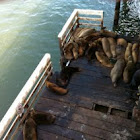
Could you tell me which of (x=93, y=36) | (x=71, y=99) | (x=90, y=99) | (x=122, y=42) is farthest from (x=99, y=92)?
(x=93, y=36)

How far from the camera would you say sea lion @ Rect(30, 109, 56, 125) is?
247 inches

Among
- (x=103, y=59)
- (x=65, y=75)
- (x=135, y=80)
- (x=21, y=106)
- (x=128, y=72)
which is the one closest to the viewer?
(x=21, y=106)

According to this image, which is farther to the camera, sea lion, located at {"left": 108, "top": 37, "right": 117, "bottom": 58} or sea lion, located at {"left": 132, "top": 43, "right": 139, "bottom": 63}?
sea lion, located at {"left": 108, "top": 37, "right": 117, "bottom": 58}

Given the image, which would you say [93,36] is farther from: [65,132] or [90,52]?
[65,132]

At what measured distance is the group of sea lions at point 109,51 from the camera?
758 cm

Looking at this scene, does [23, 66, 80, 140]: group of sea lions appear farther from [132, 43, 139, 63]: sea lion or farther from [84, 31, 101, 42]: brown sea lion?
[132, 43, 139, 63]: sea lion

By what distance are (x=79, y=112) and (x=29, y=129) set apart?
62.0 inches

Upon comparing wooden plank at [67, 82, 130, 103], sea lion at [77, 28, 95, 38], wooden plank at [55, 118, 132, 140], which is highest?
sea lion at [77, 28, 95, 38]

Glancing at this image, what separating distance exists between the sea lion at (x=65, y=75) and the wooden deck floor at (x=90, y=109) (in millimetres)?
162

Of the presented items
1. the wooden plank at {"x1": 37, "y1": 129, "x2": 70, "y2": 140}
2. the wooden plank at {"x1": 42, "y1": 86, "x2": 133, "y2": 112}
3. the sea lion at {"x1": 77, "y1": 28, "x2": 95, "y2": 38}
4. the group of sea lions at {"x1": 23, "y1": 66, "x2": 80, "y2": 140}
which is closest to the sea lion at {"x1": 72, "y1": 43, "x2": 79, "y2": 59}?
the sea lion at {"x1": 77, "y1": 28, "x2": 95, "y2": 38}

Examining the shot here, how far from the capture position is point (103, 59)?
27.2ft

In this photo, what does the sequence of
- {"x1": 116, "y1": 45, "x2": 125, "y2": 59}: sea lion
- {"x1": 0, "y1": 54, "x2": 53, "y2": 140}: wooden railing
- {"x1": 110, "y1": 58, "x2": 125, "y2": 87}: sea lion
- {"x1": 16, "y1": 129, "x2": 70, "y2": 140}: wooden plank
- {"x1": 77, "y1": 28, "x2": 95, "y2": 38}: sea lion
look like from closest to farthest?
{"x1": 0, "y1": 54, "x2": 53, "y2": 140}: wooden railing < {"x1": 16, "y1": 129, "x2": 70, "y2": 140}: wooden plank < {"x1": 110, "y1": 58, "x2": 125, "y2": 87}: sea lion < {"x1": 116, "y1": 45, "x2": 125, "y2": 59}: sea lion < {"x1": 77, "y1": 28, "x2": 95, "y2": 38}: sea lion

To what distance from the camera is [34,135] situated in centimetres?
591

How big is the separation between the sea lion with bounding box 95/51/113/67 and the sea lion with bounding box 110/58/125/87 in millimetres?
346
